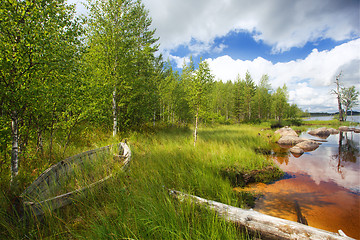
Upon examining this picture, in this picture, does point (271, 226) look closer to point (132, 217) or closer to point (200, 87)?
point (132, 217)

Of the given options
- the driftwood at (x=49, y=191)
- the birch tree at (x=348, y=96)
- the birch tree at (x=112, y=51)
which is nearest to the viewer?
the driftwood at (x=49, y=191)

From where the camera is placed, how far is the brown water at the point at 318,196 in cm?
403

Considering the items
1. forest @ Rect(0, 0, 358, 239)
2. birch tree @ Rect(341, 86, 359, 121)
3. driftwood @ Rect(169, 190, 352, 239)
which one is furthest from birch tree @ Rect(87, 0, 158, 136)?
birch tree @ Rect(341, 86, 359, 121)

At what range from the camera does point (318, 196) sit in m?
5.27

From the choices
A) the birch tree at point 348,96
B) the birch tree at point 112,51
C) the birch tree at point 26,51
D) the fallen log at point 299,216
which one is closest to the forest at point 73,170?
the birch tree at point 26,51

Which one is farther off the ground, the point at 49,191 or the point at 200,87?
the point at 200,87

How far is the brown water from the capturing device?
13.2 ft

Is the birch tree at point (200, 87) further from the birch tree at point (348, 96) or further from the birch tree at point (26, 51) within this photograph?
the birch tree at point (348, 96)

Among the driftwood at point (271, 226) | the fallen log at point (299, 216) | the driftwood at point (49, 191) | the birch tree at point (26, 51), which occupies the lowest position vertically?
the fallen log at point (299, 216)

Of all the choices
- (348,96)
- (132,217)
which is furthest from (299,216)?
(348,96)

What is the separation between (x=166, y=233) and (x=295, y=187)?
20.8 feet

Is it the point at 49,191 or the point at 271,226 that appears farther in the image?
the point at 49,191

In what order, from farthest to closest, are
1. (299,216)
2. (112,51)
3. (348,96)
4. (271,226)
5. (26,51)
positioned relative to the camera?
1. (348,96)
2. (112,51)
3. (299,216)
4. (26,51)
5. (271,226)

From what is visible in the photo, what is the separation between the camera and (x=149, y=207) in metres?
2.78
